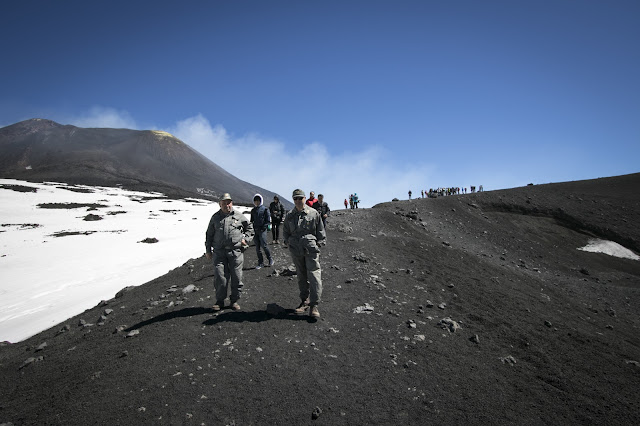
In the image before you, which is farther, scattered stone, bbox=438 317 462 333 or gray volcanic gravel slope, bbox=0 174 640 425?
scattered stone, bbox=438 317 462 333

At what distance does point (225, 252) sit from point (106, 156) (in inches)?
5675

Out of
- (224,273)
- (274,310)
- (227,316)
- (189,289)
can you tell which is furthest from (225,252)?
(189,289)

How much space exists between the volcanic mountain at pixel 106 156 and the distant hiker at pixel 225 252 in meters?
93.7

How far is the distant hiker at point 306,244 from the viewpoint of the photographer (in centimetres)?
591

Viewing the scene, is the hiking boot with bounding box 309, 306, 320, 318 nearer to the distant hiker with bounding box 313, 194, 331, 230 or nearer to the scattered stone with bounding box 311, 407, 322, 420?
the scattered stone with bounding box 311, 407, 322, 420

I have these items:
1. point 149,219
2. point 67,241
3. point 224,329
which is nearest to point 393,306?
point 224,329

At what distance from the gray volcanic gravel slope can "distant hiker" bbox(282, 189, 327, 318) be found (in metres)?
0.56

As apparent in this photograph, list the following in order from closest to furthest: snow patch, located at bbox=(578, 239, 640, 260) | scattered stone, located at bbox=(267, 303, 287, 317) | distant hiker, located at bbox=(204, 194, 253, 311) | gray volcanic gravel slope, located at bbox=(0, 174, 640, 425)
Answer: gray volcanic gravel slope, located at bbox=(0, 174, 640, 425) < scattered stone, located at bbox=(267, 303, 287, 317) < distant hiker, located at bbox=(204, 194, 253, 311) < snow patch, located at bbox=(578, 239, 640, 260)

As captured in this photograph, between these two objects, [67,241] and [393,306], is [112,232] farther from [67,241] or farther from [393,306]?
[393,306]

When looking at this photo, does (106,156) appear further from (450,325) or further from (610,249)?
(610,249)

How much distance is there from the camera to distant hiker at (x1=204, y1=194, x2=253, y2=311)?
6.36m

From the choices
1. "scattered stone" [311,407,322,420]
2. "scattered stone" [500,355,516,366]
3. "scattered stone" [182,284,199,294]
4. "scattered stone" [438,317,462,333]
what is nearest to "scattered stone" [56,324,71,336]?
"scattered stone" [182,284,199,294]

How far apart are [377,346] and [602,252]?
24.0 m

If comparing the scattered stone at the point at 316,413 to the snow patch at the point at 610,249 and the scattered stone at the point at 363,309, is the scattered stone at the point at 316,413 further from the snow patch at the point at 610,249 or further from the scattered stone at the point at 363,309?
the snow patch at the point at 610,249
